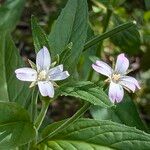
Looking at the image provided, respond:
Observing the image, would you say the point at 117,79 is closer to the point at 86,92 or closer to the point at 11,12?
the point at 86,92

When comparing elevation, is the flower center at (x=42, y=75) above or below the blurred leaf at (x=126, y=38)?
above

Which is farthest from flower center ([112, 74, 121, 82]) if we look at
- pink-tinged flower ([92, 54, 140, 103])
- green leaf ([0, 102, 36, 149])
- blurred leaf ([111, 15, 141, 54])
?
blurred leaf ([111, 15, 141, 54])

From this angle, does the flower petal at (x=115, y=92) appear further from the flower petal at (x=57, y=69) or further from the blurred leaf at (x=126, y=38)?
the blurred leaf at (x=126, y=38)

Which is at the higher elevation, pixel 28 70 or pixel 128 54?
pixel 28 70

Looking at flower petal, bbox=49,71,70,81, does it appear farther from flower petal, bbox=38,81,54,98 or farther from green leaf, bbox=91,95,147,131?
green leaf, bbox=91,95,147,131

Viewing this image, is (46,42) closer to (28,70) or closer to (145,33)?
(28,70)

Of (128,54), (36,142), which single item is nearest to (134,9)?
(128,54)

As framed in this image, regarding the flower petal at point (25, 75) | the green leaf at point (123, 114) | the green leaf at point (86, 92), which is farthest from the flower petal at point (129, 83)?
the green leaf at point (123, 114)

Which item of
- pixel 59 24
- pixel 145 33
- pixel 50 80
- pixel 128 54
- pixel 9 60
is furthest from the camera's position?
pixel 145 33
